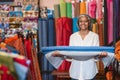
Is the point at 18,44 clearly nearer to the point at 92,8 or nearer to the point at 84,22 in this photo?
the point at 84,22

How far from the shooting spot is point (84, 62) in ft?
10.2

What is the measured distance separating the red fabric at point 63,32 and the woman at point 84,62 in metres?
1.11

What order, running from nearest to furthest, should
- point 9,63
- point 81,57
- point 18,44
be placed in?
point 9,63
point 18,44
point 81,57

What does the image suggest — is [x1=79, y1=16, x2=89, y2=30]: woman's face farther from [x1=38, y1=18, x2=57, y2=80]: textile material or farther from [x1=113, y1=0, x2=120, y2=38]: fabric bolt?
[x1=38, y1=18, x2=57, y2=80]: textile material

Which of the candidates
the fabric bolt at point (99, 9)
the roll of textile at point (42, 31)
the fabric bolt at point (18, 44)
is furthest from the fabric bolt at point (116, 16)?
the fabric bolt at point (18, 44)

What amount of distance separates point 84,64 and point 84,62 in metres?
0.02

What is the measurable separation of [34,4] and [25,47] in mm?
2176

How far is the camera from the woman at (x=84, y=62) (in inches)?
123

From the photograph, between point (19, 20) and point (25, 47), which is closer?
point (25, 47)

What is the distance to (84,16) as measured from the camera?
10.7 feet

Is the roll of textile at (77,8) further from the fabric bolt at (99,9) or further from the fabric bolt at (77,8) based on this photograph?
the fabric bolt at (99,9)

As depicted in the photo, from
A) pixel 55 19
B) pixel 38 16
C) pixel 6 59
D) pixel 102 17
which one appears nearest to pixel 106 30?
pixel 102 17

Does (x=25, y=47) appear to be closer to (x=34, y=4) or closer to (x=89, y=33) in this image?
(x=89, y=33)

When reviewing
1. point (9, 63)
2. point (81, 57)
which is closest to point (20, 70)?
point (9, 63)
